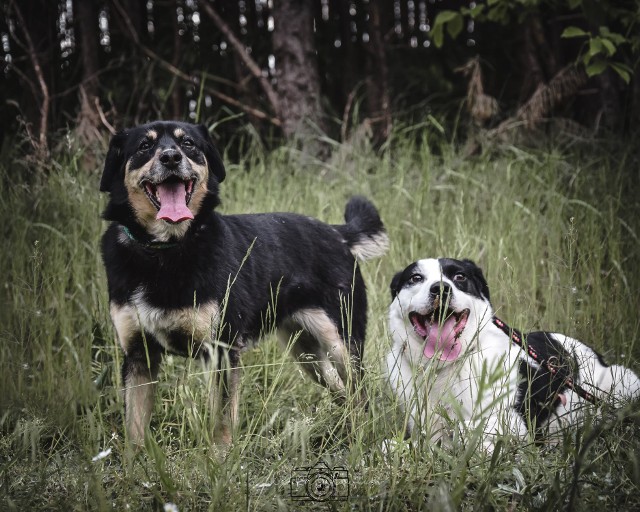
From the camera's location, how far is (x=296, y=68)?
24.3 ft

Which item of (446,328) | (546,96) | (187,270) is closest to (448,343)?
(446,328)

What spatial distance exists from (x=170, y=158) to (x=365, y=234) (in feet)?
5.05

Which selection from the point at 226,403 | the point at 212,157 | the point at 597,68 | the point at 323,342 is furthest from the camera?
the point at 597,68

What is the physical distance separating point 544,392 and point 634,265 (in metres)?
1.84

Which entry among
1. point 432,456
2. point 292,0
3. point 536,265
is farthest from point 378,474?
point 292,0

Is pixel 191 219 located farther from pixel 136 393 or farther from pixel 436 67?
pixel 436 67

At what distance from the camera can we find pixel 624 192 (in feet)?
19.8

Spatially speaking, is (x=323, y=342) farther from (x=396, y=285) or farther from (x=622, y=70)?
(x=622, y=70)

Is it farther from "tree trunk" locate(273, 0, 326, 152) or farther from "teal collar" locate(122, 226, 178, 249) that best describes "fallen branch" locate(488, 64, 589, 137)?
"teal collar" locate(122, 226, 178, 249)

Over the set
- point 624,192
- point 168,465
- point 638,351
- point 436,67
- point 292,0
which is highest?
point 292,0

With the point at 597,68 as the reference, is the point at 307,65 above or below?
above

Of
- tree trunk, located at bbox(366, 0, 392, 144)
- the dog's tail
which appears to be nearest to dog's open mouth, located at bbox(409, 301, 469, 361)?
the dog's tail

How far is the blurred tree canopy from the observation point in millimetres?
7340

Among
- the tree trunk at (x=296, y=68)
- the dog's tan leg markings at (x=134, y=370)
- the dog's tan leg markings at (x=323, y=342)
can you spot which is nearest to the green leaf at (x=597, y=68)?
the tree trunk at (x=296, y=68)
